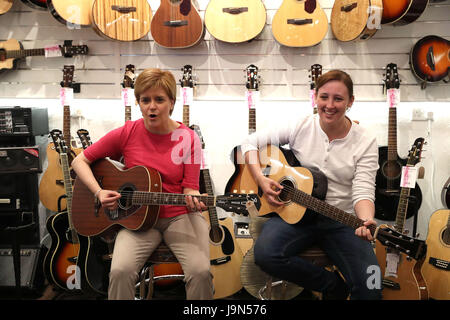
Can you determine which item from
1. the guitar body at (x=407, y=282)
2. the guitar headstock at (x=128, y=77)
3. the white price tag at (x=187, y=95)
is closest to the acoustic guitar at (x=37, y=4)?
the guitar headstock at (x=128, y=77)

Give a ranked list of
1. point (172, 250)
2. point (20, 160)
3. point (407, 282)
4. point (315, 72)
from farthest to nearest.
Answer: point (315, 72) < point (20, 160) < point (407, 282) < point (172, 250)

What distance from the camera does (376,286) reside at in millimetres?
1989

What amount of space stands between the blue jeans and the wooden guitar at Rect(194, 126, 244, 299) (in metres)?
0.53

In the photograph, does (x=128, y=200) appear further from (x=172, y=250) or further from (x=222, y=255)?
(x=222, y=255)

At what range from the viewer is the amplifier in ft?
8.27

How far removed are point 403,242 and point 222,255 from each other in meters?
1.17

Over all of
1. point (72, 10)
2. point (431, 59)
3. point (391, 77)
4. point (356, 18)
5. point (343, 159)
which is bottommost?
point (343, 159)

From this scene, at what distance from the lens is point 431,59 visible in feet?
9.19

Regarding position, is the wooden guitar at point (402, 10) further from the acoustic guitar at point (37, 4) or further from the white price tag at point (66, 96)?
the acoustic guitar at point (37, 4)

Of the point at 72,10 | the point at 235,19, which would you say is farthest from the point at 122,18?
the point at 235,19

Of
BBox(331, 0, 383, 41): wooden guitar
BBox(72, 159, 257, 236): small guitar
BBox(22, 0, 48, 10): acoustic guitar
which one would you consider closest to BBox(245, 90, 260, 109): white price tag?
BBox(331, 0, 383, 41): wooden guitar

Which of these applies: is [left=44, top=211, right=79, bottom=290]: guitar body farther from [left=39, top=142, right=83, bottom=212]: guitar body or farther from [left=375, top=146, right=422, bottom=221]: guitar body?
[left=375, top=146, right=422, bottom=221]: guitar body
